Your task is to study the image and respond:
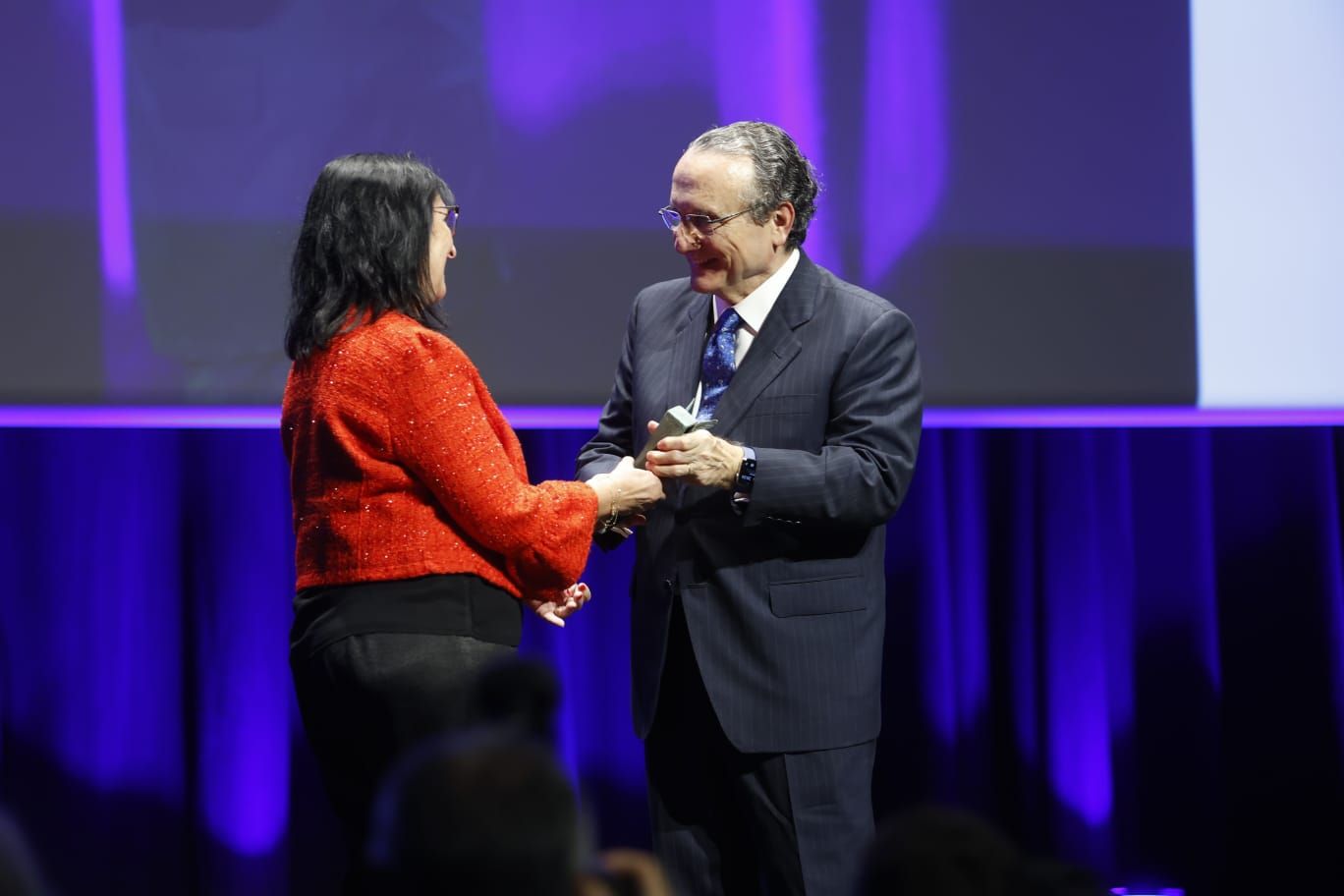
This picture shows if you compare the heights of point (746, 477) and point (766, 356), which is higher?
point (766, 356)

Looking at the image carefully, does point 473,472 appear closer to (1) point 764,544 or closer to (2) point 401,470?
(2) point 401,470

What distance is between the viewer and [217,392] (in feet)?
Answer: 10.0

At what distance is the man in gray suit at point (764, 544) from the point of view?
2154mm

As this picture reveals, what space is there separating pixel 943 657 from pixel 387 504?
1.99 m

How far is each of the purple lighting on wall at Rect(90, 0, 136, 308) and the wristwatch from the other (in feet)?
5.22

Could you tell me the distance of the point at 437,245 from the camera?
1.97 metres

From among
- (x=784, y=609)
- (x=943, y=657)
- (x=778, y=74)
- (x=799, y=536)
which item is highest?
(x=778, y=74)

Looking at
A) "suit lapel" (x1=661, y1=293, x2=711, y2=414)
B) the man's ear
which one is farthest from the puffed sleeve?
the man's ear

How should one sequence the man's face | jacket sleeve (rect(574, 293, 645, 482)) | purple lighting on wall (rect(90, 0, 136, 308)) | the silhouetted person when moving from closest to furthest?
the silhouetted person
the man's face
jacket sleeve (rect(574, 293, 645, 482))
purple lighting on wall (rect(90, 0, 136, 308))

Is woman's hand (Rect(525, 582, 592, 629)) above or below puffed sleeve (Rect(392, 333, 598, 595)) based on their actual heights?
below

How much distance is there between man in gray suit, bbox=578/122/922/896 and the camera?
2.15 m

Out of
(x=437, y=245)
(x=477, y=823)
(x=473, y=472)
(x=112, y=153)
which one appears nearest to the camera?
(x=477, y=823)

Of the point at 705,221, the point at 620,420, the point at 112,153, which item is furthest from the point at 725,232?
the point at 112,153

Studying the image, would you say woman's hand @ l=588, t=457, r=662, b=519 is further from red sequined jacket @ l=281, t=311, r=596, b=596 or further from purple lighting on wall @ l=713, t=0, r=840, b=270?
purple lighting on wall @ l=713, t=0, r=840, b=270
